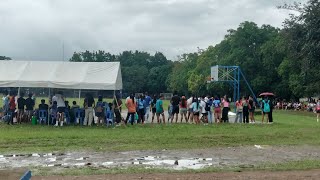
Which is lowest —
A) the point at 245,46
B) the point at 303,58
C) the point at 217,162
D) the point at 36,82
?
the point at 217,162

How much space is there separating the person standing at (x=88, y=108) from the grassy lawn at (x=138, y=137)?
47.9 inches

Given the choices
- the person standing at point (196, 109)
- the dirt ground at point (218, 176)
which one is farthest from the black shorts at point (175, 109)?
the dirt ground at point (218, 176)

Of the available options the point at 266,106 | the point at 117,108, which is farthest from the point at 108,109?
the point at 266,106

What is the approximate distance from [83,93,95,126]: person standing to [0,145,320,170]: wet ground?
30.1 feet

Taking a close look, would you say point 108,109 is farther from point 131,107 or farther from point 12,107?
point 12,107

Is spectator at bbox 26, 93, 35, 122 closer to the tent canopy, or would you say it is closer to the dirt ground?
the tent canopy

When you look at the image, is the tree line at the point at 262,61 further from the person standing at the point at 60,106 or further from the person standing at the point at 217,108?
the person standing at the point at 60,106

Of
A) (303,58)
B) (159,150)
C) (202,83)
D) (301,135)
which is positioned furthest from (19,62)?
(202,83)

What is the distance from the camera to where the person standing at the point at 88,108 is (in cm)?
2316

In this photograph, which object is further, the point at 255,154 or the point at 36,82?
the point at 36,82

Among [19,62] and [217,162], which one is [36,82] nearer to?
[19,62]

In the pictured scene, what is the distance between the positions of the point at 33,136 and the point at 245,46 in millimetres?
55680

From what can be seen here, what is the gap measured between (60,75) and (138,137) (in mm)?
7596

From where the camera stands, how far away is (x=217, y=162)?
498 inches
